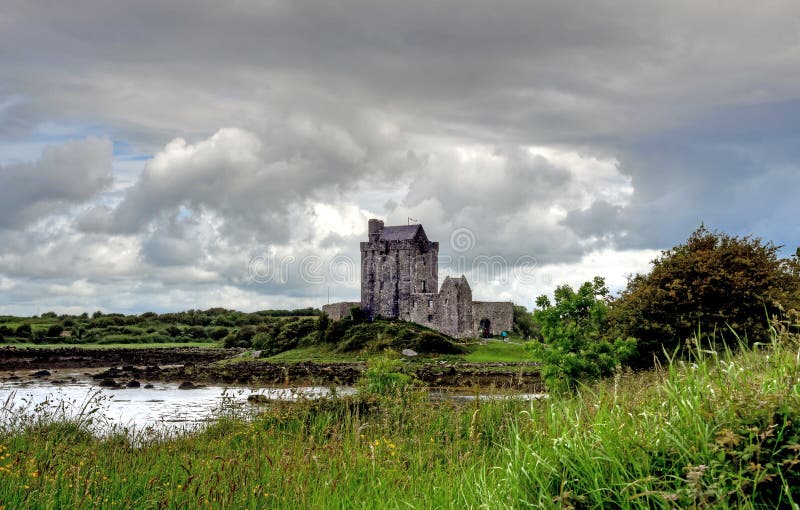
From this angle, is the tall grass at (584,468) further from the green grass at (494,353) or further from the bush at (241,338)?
the bush at (241,338)

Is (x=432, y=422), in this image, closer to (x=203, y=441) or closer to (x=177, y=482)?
(x=203, y=441)

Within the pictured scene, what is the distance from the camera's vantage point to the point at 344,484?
8180mm

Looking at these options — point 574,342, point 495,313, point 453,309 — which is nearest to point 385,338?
point 453,309

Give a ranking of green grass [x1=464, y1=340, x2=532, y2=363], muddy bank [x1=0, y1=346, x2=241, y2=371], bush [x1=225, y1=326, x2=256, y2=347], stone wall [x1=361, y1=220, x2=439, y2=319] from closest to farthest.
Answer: green grass [x1=464, y1=340, x2=532, y2=363] → muddy bank [x1=0, y1=346, x2=241, y2=371] → stone wall [x1=361, y1=220, x2=439, y2=319] → bush [x1=225, y1=326, x2=256, y2=347]

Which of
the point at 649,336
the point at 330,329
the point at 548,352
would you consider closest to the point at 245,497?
the point at 548,352

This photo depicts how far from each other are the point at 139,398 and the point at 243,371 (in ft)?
44.7

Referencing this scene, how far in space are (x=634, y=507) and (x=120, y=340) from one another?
3288 inches

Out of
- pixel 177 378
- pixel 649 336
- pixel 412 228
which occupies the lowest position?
pixel 177 378

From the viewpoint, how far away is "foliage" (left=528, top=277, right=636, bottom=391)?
760 inches

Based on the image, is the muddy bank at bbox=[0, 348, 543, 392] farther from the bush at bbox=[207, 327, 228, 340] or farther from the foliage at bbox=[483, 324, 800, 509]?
the bush at bbox=[207, 327, 228, 340]

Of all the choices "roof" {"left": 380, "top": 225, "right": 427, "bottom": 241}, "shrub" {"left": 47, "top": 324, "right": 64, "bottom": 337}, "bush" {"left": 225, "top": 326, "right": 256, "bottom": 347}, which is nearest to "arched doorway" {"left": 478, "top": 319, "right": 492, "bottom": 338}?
"roof" {"left": 380, "top": 225, "right": 427, "bottom": 241}

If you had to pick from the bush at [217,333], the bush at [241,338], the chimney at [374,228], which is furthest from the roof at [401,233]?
the bush at [217,333]

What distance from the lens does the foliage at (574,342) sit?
Result: 63.4 ft

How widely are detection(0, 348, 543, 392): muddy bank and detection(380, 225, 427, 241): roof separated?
63.0 ft
